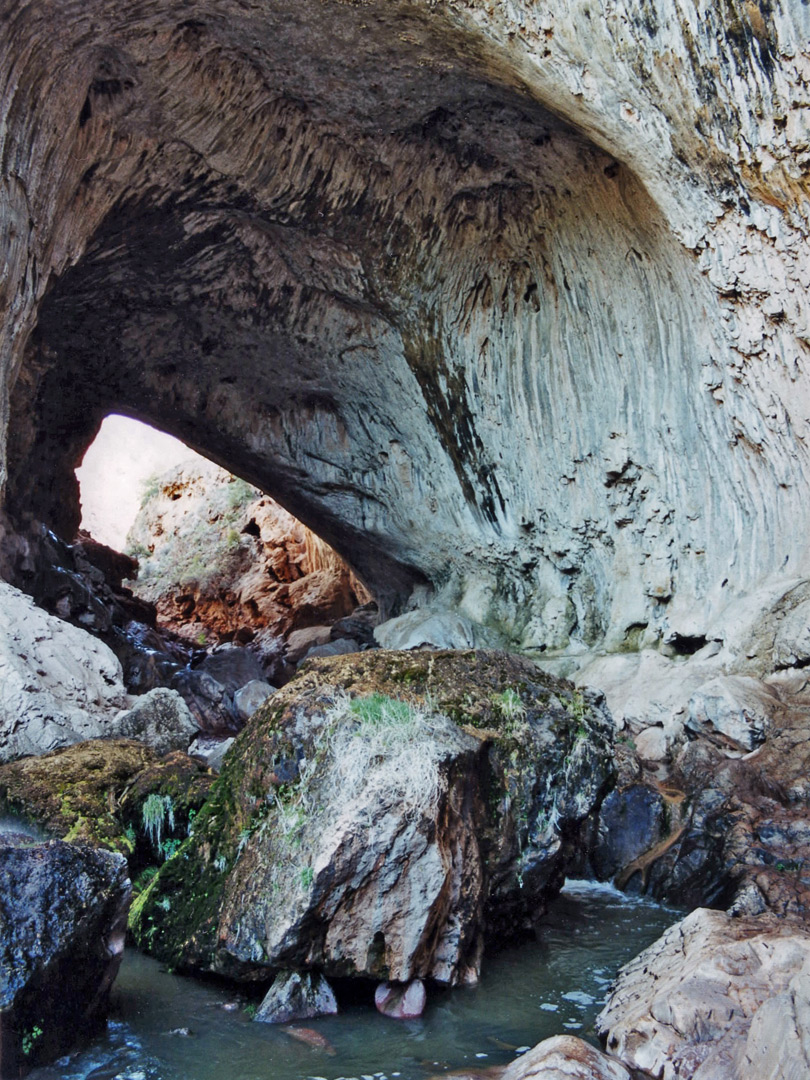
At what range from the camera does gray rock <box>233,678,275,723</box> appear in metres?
13.2

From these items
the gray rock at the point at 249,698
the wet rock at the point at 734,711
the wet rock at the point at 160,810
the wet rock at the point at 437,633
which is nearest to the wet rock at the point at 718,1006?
the wet rock at the point at 160,810

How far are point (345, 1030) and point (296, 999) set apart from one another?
0.28 metres

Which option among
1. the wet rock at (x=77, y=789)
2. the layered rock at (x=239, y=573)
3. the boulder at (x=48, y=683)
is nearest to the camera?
the wet rock at (x=77, y=789)

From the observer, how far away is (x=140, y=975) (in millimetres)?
4590

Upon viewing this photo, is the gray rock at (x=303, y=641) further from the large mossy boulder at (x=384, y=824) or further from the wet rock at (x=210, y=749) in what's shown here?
the large mossy boulder at (x=384, y=824)

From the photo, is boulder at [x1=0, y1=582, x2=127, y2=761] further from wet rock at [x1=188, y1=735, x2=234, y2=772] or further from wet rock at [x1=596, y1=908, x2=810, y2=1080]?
wet rock at [x1=596, y1=908, x2=810, y2=1080]

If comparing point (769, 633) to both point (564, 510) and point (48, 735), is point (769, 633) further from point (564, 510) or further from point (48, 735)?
point (48, 735)

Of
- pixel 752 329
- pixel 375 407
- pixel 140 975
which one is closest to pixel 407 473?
pixel 375 407

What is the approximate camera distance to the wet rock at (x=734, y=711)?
7.94 m

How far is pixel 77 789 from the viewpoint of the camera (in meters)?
5.78

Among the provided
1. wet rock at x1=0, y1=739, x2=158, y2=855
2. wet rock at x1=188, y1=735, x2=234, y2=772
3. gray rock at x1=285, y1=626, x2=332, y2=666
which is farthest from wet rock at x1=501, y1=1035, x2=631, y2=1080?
gray rock at x1=285, y1=626, x2=332, y2=666

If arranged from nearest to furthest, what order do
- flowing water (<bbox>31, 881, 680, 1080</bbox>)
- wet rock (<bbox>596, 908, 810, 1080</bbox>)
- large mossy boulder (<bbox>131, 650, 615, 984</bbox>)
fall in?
wet rock (<bbox>596, 908, 810, 1080</bbox>) → flowing water (<bbox>31, 881, 680, 1080</bbox>) → large mossy boulder (<bbox>131, 650, 615, 984</bbox>)

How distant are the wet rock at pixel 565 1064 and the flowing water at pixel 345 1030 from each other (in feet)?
1.10

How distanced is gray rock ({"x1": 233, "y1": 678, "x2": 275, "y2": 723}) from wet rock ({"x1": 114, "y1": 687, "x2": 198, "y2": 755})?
16.7 feet
